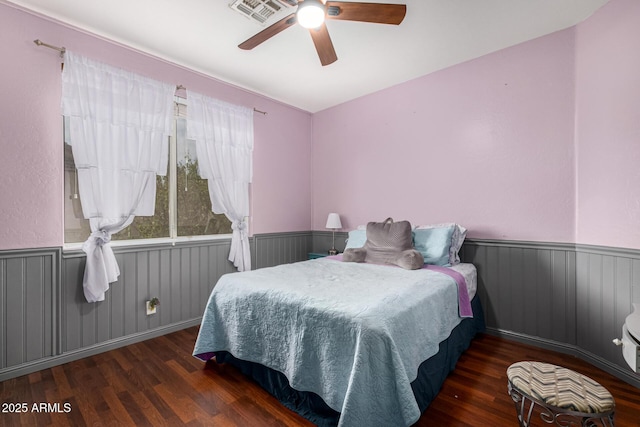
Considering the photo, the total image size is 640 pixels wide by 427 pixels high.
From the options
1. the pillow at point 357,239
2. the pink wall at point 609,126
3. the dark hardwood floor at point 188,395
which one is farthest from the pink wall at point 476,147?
the dark hardwood floor at point 188,395

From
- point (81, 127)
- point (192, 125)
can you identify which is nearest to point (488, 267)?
point (192, 125)

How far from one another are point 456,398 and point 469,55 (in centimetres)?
293

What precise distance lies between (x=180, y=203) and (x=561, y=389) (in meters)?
3.25

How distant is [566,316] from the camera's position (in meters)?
2.51

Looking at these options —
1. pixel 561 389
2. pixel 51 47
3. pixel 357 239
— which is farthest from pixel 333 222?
pixel 51 47

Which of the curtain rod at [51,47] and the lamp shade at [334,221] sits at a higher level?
the curtain rod at [51,47]

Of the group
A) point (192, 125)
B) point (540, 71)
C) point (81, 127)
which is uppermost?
point (540, 71)

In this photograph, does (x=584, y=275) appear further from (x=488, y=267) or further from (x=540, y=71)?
(x=540, y=71)

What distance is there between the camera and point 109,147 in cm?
253

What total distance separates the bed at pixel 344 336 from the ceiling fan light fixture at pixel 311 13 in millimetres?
1645

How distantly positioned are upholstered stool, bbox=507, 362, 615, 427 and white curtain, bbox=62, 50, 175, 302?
287 cm

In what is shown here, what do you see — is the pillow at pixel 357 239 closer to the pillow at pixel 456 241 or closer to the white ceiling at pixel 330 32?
the pillow at pixel 456 241

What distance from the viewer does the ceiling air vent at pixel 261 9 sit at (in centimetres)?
213

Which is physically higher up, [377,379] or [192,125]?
[192,125]
